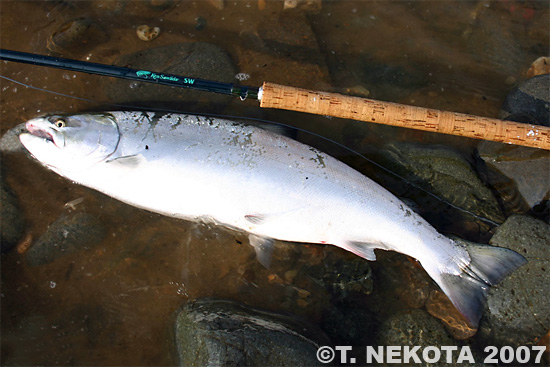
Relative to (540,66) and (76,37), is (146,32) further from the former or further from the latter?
(540,66)

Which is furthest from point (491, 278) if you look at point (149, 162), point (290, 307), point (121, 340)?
point (121, 340)

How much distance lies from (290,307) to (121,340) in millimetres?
1729

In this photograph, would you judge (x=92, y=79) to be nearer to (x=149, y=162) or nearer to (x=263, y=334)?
(x=149, y=162)

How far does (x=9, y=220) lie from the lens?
11.9 feet

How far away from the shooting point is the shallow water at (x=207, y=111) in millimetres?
3566

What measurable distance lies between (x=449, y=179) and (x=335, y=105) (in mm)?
1537

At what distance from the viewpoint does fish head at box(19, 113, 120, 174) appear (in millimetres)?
2992

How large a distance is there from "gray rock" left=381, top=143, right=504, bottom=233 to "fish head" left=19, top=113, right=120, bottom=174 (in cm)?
276

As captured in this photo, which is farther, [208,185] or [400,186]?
[400,186]

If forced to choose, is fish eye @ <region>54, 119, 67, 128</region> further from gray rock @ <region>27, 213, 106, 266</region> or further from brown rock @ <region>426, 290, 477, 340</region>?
brown rock @ <region>426, 290, 477, 340</region>

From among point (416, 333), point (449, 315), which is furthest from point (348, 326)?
point (449, 315)

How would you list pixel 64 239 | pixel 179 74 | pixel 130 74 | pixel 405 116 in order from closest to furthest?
pixel 130 74, pixel 405 116, pixel 64 239, pixel 179 74

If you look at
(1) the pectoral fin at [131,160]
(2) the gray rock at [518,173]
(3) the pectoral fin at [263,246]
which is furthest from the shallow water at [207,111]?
(1) the pectoral fin at [131,160]

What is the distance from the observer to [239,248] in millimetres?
3686
